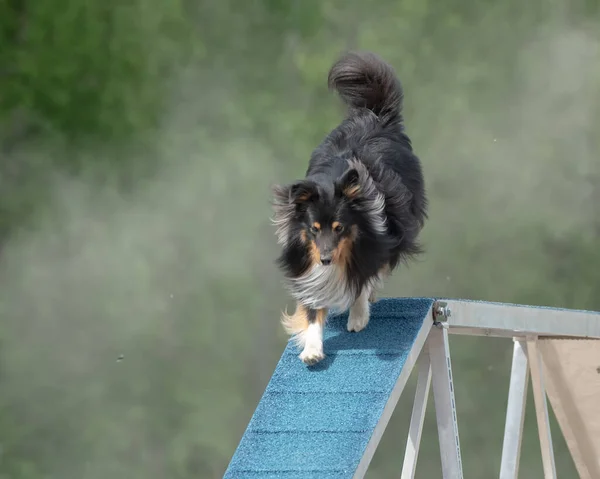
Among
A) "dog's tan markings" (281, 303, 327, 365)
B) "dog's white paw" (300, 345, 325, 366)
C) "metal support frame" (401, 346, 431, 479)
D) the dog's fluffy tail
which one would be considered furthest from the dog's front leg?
the dog's fluffy tail

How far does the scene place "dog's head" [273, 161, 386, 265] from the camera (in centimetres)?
327

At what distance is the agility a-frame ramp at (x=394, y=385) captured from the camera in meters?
3.03

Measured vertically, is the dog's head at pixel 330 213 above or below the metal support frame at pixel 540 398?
above

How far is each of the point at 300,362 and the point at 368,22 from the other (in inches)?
131

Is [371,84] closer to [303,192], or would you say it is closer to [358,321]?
[303,192]

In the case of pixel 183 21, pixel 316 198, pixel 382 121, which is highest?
pixel 183 21

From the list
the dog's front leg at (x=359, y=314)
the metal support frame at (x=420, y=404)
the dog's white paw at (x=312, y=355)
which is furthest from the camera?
the metal support frame at (x=420, y=404)

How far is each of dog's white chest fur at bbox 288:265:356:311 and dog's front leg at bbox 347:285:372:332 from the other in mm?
38

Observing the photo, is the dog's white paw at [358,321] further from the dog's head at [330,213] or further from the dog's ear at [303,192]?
the dog's ear at [303,192]

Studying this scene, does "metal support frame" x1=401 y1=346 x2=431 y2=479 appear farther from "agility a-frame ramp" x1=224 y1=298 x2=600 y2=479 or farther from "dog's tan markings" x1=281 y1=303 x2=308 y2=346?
"dog's tan markings" x1=281 y1=303 x2=308 y2=346

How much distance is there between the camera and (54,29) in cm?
600

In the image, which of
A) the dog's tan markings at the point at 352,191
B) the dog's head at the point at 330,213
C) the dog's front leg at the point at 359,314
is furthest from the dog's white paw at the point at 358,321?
the dog's tan markings at the point at 352,191

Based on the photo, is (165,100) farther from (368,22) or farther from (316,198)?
(316,198)

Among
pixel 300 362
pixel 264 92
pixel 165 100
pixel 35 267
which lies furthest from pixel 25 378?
pixel 300 362
